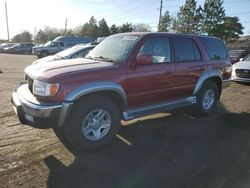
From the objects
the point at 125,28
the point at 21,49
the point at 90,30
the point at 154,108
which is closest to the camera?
the point at 154,108

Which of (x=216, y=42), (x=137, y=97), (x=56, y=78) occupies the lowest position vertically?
(x=137, y=97)

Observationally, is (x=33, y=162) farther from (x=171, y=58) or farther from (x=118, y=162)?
(x=171, y=58)

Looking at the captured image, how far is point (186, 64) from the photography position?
6.05 metres

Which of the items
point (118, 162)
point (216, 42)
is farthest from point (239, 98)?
point (118, 162)

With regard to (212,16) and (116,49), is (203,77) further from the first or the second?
(212,16)

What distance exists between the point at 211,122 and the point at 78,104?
340 centimetres

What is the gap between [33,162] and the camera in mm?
4184

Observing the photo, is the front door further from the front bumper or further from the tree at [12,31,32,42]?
the tree at [12,31,32,42]

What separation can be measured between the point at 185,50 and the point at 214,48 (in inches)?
50.3

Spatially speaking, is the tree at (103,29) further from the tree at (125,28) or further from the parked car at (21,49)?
the parked car at (21,49)

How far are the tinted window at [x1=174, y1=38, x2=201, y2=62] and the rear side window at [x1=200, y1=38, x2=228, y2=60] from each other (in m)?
0.44

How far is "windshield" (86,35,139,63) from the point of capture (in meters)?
5.09

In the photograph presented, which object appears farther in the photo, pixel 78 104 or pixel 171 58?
pixel 171 58

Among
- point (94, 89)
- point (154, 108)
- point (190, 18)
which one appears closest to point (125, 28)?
point (190, 18)
